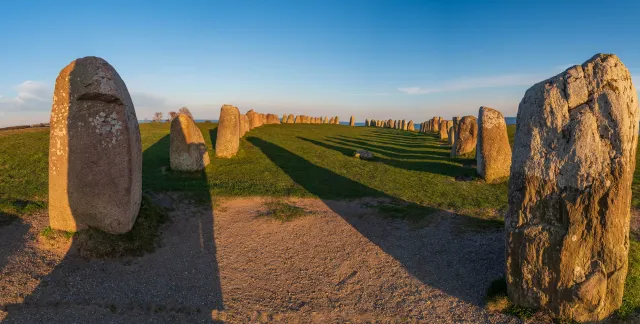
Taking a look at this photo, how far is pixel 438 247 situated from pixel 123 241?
8.11 metres

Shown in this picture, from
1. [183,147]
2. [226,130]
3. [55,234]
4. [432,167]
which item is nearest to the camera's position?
[55,234]

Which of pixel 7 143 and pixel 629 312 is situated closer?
pixel 629 312

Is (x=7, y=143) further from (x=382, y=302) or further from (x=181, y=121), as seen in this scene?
(x=382, y=302)

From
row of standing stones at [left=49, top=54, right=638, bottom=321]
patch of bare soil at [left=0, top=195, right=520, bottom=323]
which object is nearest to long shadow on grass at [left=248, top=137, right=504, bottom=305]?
patch of bare soil at [left=0, top=195, right=520, bottom=323]

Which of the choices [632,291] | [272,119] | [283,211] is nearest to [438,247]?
[632,291]

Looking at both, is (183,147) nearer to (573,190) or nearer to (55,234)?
(55,234)

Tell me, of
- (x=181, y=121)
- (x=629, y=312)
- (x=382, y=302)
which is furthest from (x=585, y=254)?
(x=181, y=121)

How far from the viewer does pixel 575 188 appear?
5.79 metres

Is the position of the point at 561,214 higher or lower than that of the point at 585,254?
higher

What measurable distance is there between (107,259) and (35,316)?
2076mm

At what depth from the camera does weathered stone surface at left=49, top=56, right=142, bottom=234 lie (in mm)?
7902

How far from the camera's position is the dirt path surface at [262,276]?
6.52 m

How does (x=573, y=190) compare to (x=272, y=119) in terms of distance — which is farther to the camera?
(x=272, y=119)

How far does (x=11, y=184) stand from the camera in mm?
12828
